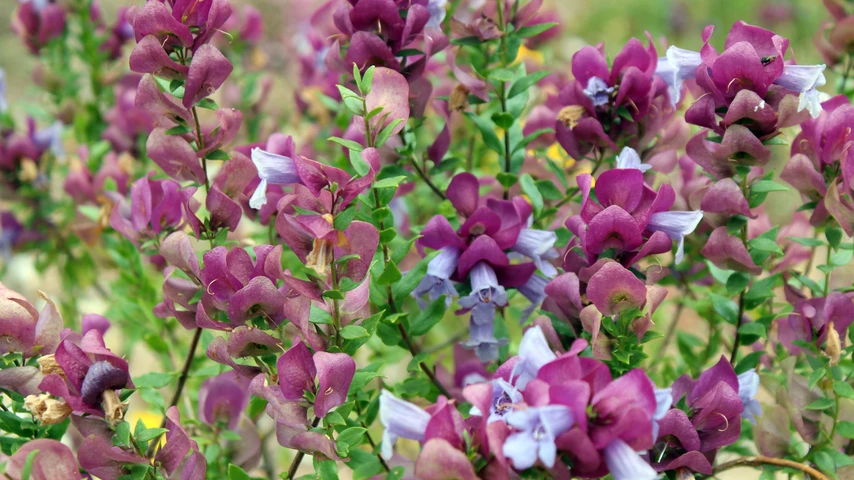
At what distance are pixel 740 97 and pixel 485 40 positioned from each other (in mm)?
255

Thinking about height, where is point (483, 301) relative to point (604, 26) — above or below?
above

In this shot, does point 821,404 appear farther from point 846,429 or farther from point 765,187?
point 765,187

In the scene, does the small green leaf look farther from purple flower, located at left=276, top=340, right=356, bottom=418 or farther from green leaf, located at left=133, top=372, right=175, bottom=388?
green leaf, located at left=133, top=372, right=175, bottom=388

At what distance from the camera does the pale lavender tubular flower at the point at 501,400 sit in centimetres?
47

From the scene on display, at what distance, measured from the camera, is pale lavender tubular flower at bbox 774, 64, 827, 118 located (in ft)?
1.90

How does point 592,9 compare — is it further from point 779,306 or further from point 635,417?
point 635,417

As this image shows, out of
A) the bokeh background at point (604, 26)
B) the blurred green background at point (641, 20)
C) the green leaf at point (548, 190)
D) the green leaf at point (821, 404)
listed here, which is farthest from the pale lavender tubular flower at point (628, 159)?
the blurred green background at point (641, 20)

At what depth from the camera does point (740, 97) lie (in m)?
0.58

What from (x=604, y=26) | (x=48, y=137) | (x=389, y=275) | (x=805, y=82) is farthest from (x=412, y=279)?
(x=604, y=26)

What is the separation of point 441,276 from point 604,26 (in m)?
3.06

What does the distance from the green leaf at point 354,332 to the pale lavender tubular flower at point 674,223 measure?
218mm

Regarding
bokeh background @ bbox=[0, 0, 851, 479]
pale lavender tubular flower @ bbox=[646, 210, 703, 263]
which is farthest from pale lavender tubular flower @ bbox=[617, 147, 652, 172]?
bokeh background @ bbox=[0, 0, 851, 479]

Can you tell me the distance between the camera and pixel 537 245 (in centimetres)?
65

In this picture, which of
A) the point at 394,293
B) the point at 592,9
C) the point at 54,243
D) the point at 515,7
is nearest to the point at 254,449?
the point at 394,293
